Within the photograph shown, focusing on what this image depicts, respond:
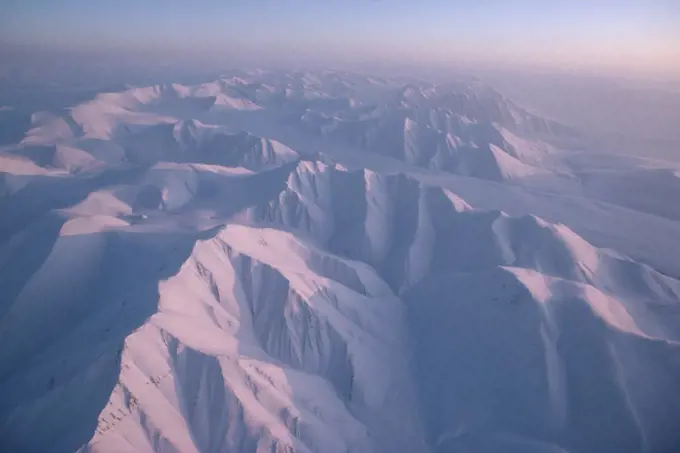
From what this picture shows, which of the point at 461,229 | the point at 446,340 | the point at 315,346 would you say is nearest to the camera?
the point at 315,346

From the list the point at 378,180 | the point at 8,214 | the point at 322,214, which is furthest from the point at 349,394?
the point at 8,214

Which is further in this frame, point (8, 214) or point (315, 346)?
point (8, 214)

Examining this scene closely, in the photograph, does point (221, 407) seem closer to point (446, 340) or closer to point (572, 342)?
point (446, 340)

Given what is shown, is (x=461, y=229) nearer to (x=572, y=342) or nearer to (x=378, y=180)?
(x=378, y=180)

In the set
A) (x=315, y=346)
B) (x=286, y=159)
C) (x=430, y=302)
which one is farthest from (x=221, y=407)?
(x=286, y=159)

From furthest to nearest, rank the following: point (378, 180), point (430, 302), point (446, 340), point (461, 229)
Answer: point (378, 180)
point (461, 229)
point (430, 302)
point (446, 340)

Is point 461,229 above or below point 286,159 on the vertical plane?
above
